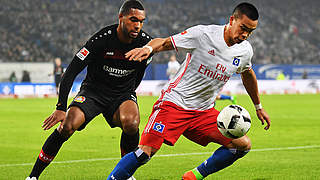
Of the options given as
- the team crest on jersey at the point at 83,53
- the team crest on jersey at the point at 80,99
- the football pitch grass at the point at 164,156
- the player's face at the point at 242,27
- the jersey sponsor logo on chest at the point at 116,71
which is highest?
the player's face at the point at 242,27

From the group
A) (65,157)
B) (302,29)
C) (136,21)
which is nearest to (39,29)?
(302,29)

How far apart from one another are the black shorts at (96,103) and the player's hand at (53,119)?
24.4 inches

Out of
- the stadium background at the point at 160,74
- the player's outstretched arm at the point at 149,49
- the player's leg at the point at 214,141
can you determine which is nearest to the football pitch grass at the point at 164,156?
the stadium background at the point at 160,74

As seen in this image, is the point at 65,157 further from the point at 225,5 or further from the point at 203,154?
the point at 225,5

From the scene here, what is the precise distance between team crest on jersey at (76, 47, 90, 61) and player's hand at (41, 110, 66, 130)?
0.75m

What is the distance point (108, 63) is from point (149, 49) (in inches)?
68.7

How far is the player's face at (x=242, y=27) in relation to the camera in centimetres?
499

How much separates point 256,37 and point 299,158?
1350 inches

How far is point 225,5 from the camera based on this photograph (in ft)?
147

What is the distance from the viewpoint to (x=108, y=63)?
6219 mm

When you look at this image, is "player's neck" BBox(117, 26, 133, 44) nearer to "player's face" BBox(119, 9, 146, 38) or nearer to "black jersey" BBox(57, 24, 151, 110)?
"black jersey" BBox(57, 24, 151, 110)

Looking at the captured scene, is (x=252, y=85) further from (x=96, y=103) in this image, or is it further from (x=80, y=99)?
(x=80, y=99)

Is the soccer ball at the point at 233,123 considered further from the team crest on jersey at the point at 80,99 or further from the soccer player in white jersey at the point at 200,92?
the team crest on jersey at the point at 80,99

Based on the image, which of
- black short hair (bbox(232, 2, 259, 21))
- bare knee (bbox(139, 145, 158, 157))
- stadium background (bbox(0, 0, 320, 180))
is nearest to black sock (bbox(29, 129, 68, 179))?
stadium background (bbox(0, 0, 320, 180))
